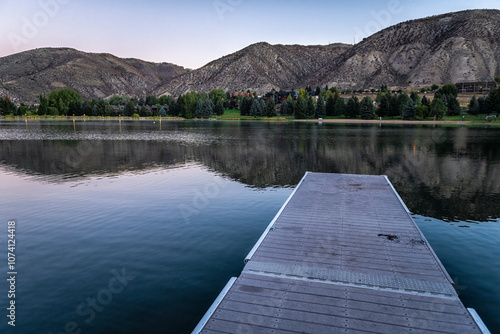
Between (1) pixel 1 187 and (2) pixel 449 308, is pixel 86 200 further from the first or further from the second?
(2) pixel 449 308

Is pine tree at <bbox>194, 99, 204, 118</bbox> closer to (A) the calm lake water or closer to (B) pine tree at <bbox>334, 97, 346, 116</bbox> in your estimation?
(B) pine tree at <bbox>334, 97, 346, 116</bbox>

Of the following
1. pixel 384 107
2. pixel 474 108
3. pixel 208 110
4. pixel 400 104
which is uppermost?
pixel 208 110

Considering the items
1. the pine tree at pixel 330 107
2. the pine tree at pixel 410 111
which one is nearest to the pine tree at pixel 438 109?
the pine tree at pixel 410 111

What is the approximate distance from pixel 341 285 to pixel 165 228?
9966 mm

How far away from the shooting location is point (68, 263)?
472 inches

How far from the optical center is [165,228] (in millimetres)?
15781

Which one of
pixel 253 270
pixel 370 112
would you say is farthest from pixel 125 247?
pixel 370 112

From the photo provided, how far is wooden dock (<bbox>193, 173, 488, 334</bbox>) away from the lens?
6.72 m

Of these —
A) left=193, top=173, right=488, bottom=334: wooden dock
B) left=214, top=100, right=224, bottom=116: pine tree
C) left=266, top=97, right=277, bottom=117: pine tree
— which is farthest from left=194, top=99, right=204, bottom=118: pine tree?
left=193, top=173, right=488, bottom=334: wooden dock

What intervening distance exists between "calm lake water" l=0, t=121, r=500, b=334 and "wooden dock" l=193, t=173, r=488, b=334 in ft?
5.83

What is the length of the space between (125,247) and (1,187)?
17.2 m

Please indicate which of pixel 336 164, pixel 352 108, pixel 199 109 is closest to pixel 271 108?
pixel 352 108

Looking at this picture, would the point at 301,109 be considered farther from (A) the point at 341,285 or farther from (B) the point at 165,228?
(A) the point at 341,285

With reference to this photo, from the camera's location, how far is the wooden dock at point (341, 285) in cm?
672
